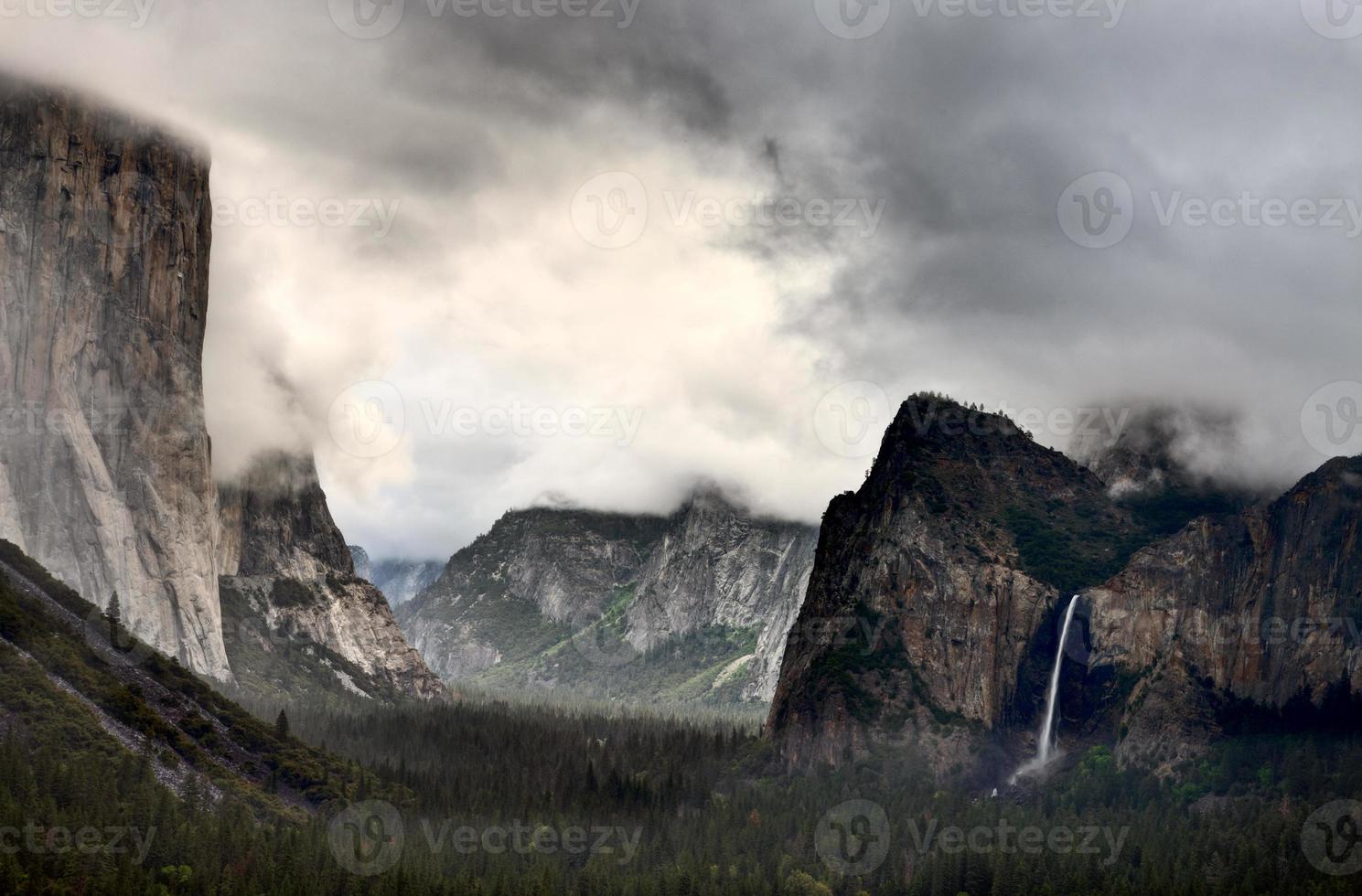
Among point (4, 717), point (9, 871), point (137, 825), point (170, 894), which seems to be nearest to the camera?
point (9, 871)

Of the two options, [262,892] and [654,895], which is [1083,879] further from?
[262,892]

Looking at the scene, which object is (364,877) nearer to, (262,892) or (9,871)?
(262,892)

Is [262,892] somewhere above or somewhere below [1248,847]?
below

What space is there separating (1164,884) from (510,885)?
9824cm

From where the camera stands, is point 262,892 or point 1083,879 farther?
point 1083,879

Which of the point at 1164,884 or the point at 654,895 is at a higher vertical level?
the point at 1164,884

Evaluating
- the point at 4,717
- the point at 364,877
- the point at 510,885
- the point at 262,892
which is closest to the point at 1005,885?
the point at 510,885

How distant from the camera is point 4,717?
648ft

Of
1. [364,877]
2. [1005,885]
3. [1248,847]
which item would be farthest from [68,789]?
[1248,847]

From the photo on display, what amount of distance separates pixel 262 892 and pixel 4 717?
56.4 m

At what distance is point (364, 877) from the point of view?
188375 mm

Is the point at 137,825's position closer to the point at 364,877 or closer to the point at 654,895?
the point at 364,877

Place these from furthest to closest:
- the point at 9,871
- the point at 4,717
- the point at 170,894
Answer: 1. the point at 4,717
2. the point at 170,894
3. the point at 9,871

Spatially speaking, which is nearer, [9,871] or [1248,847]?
[9,871]
